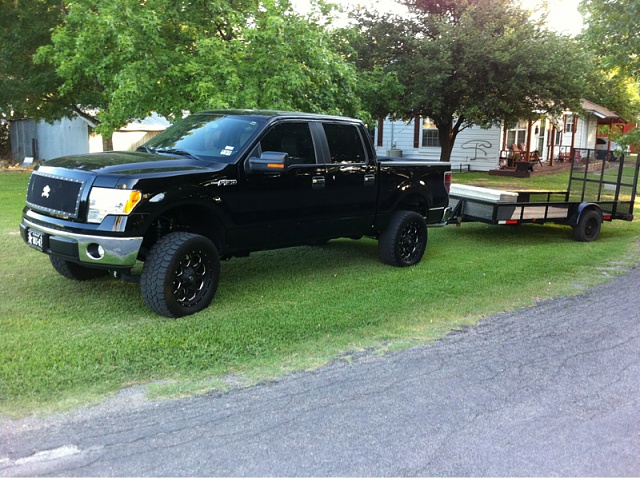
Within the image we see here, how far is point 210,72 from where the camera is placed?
465 inches

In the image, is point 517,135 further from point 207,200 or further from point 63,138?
point 207,200

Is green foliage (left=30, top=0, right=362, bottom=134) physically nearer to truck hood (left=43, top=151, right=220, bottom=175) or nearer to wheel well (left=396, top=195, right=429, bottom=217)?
wheel well (left=396, top=195, right=429, bottom=217)

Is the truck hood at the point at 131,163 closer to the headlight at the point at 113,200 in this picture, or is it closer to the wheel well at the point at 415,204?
the headlight at the point at 113,200

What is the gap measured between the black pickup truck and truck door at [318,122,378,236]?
0.6 inches

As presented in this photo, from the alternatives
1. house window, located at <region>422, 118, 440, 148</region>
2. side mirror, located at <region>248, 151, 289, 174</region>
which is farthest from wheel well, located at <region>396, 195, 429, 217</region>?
house window, located at <region>422, 118, 440, 148</region>

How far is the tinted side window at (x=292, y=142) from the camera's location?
647 cm

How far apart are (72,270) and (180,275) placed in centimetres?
172

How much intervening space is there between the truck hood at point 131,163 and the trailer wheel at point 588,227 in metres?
7.10

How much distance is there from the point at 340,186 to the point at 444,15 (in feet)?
50.5

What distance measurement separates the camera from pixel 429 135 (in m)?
26.7

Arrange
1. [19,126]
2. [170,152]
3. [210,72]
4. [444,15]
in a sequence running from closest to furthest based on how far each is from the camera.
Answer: [170,152]
[210,72]
[444,15]
[19,126]

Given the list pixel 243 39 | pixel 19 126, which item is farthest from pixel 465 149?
pixel 19 126

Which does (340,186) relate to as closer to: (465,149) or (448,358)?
(448,358)

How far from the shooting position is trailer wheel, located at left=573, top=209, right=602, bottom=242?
1038 centimetres
